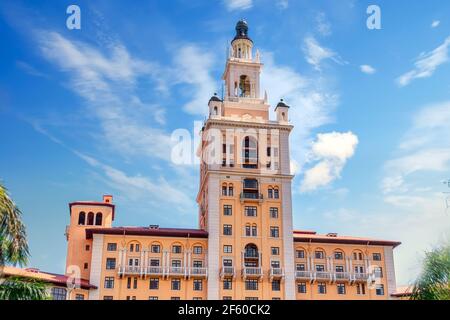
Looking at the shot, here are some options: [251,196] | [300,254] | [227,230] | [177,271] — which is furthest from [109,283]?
[300,254]

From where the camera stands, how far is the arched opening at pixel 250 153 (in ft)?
260

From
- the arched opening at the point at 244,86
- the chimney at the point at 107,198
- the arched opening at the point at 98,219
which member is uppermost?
the arched opening at the point at 244,86

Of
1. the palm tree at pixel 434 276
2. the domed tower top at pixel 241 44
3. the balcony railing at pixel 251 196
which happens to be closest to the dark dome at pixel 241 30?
the domed tower top at pixel 241 44

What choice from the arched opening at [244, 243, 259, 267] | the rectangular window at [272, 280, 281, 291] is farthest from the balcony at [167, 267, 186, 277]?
the rectangular window at [272, 280, 281, 291]

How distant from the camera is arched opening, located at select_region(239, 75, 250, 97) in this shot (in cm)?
8725

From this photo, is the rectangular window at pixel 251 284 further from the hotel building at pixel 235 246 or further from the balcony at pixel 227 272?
the balcony at pixel 227 272

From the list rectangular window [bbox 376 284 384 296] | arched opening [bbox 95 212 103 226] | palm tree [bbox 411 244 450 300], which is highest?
arched opening [bbox 95 212 103 226]

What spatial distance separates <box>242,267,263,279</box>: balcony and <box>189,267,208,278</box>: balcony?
15.6ft

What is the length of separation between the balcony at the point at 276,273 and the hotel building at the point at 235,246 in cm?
13

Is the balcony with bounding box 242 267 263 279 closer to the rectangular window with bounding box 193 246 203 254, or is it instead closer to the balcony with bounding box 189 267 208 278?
the balcony with bounding box 189 267 208 278

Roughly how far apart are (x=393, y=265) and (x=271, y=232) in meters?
17.4

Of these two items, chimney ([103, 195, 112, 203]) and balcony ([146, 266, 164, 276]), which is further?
chimney ([103, 195, 112, 203])
